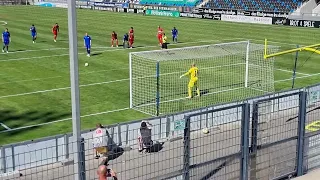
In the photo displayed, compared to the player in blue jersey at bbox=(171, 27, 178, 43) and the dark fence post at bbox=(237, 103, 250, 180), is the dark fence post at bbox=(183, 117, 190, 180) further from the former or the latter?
the player in blue jersey at bbox=(171, 27, 178, 43)

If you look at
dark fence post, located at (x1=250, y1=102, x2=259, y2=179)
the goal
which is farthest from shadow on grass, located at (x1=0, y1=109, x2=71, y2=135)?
dark fence post, located at (x1=250, y1=102, x2=259, y2=179)

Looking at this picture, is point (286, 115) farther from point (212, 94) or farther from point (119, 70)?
point (119, 70)

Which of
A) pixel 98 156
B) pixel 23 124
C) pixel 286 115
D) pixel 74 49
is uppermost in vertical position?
pixel 74 49

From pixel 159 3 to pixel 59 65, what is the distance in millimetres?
56363

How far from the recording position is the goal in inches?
792

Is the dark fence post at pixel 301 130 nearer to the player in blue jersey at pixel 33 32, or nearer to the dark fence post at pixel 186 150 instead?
the dark fence post at pixel 186 150

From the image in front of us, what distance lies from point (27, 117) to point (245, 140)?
1212 centimetres

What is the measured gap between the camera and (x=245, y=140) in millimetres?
7562

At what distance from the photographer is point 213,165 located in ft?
25.3

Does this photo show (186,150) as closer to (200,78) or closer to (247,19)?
(200,78)

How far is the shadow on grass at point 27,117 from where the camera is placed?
17.0 meters

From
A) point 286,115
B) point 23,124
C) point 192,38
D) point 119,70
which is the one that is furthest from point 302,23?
point 286,115

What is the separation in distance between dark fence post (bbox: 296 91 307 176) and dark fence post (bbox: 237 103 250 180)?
128 cm

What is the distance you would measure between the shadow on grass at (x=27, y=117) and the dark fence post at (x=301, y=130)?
1058 cm
